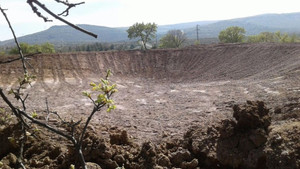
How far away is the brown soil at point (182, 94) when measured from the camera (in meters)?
5.71

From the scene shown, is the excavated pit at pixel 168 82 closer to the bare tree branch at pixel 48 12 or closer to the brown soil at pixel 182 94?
the brown soil at pixel 182 94

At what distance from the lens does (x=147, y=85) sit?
20984 mm

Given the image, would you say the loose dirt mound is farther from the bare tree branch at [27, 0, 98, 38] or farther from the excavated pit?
the bare tree branch at [27, 0, 98, 38]

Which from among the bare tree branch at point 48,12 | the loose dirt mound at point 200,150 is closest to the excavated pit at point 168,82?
the loose dirt mound at point 200,150

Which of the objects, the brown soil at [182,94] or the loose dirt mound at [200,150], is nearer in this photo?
the loose dirt mound at [200,150]

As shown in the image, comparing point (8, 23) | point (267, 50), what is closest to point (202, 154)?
point (8, 23)

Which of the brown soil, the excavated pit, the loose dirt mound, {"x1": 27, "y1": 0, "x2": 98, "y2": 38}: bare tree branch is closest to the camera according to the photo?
{"x1": 27, "y1": 0, "x2": 98, "y2": 38}: bare tree branch

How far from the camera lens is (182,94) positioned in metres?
16.2

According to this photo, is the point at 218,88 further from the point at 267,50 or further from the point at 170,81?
the point at 267,50

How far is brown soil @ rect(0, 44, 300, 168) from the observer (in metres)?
5.71

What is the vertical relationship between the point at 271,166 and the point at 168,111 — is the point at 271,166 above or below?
above

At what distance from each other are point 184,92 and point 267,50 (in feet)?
35.6

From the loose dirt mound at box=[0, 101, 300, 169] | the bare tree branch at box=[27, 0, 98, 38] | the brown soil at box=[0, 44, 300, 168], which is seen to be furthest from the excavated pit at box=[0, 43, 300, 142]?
the bare tree branch at box=[27, 0, 98, 38]

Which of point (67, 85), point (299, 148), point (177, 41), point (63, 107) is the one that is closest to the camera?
point (299, 148)
